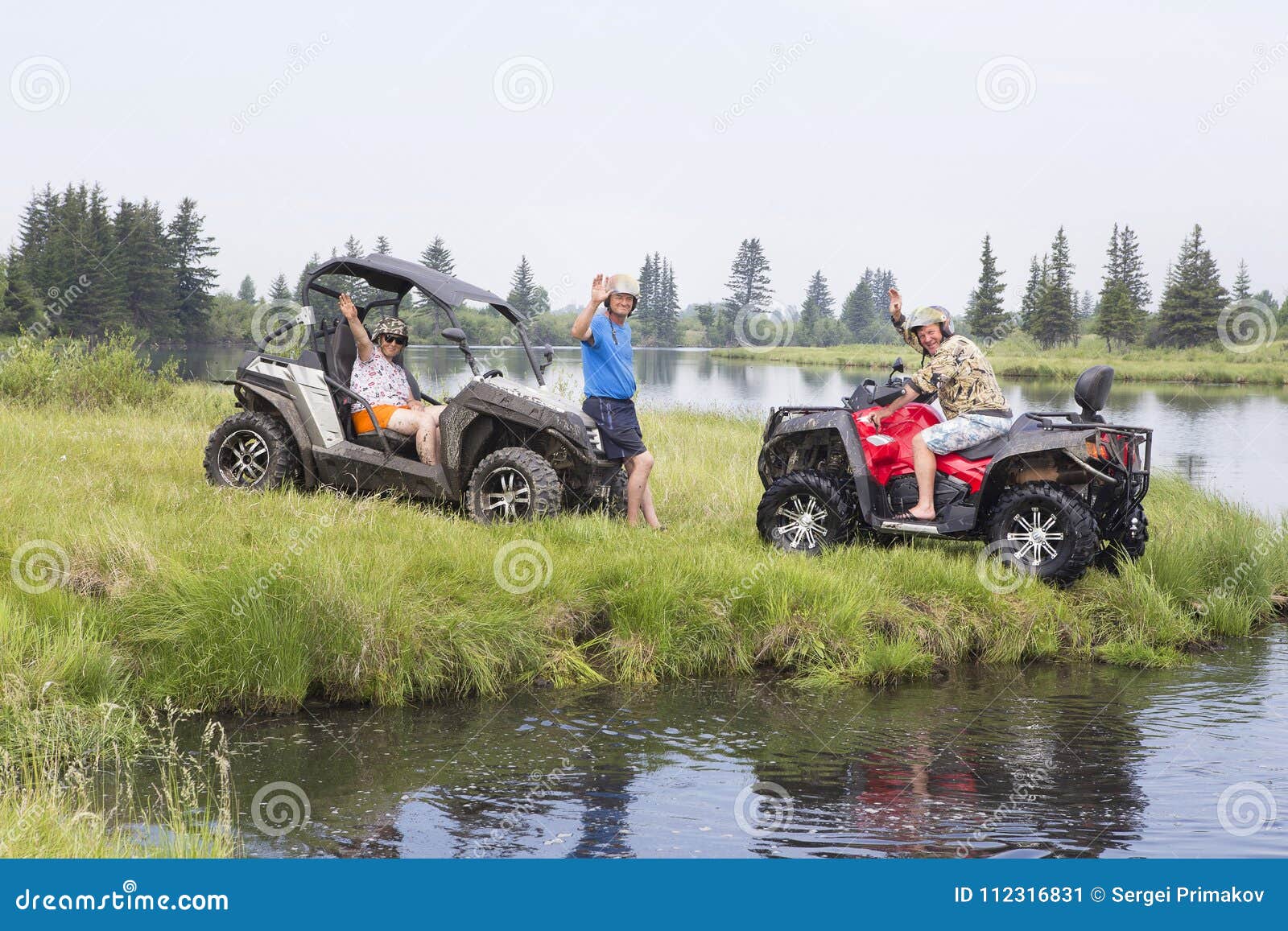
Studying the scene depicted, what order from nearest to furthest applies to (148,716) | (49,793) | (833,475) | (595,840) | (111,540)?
(49,793), (595,840), (148,716), (111,540), (833,475)

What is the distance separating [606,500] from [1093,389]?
13.3 feet

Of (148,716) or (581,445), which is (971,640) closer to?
(581,445)

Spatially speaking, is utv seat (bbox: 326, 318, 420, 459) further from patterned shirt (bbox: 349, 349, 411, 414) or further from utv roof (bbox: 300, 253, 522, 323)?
utv roof (bbox: 300, 253, 522, 323)

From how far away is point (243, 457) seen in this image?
34.9 feet

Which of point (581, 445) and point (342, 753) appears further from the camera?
point (581, 445)

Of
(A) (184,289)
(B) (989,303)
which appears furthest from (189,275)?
(B) (989,303)

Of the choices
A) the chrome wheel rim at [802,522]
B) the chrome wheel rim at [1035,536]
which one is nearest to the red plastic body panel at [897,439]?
the chrome wheel rim at [802,522]

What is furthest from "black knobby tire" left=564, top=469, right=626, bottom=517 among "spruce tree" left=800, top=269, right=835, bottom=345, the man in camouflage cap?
"spruce tree" left=800, top=269, right=835, bottom=345

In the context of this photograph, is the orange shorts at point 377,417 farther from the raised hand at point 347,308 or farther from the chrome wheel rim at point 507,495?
the chrome wheel rim at point 507,495

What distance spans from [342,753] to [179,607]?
1603mm

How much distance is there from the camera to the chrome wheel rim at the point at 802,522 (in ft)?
31.1

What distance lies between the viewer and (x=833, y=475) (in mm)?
9656

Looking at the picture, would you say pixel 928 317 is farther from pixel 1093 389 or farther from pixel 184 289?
pixel 184 289

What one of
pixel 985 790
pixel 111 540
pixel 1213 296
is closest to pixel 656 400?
pixel 111 540
